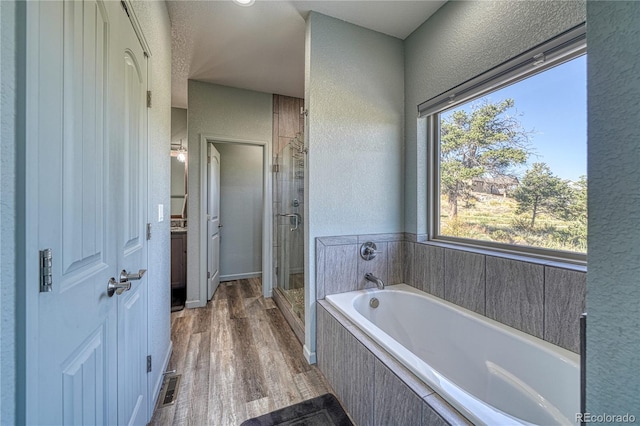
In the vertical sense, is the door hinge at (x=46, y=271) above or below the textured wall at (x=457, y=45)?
below

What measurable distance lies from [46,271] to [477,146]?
2.23 meters

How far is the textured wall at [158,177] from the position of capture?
143 cm

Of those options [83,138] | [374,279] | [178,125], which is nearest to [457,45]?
[374,279]

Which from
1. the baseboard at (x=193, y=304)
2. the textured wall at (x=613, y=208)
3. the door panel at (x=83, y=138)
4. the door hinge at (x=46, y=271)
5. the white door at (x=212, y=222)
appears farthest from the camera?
the white door at (x=212, y=222)

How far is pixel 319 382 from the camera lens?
1.69 m

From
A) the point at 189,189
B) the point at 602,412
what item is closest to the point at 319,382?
the point at 602,412

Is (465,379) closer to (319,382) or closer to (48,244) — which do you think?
(319,382)

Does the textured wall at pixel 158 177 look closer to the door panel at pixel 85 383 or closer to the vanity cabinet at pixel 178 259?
the door panel at pixel 85 383

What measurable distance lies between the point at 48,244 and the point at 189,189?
242 cm

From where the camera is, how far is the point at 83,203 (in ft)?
2.42

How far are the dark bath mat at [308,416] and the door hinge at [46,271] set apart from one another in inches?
50.4

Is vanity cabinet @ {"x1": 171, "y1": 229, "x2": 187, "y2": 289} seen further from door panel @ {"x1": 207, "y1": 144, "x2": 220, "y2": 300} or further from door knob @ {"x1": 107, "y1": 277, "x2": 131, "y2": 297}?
door knob @ {"x1": 107, "y1": 277, "x2": 131, "y2": 297}

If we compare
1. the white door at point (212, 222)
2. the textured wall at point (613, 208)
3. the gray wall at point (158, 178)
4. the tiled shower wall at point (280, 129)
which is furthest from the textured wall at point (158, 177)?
the textured wall at point (613, 208)

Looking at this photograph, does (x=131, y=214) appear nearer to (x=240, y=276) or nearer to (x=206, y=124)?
(x=206, y=124)
